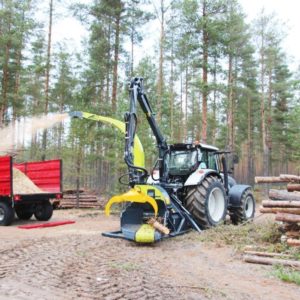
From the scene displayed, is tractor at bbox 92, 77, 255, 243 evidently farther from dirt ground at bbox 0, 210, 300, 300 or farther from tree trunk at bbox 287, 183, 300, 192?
tree trunk at bbox 287, 183, 300, 192

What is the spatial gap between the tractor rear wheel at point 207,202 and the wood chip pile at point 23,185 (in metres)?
4.99

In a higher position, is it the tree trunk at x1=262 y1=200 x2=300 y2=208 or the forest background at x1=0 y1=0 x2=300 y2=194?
the forest background at x1=0 y1=0 x2=300 y2=194

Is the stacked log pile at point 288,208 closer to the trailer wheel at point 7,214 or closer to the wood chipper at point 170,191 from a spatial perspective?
the wood chipper at point 170,191

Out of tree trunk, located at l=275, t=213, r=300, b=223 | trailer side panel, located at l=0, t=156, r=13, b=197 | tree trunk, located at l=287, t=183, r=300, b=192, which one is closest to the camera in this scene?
tree trunk, located at l=275, t=213, r=300, b=223

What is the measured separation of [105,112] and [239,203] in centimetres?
894

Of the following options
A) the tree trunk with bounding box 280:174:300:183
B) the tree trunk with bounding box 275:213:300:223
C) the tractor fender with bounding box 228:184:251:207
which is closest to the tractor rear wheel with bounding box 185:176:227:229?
the tractor fender with bounding box 228:184:251:207

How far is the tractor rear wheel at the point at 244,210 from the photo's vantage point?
1073cm

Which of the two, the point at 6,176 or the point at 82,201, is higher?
the point at 6,176

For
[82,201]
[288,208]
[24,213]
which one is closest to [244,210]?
[288,208]

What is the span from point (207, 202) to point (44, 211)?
570 cm

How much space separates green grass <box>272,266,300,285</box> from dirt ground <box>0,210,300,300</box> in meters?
0.11

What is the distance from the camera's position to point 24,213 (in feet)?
40.9

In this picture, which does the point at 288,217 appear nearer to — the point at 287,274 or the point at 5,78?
the point at 287,274

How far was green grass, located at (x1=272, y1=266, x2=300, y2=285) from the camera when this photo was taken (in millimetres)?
5082
